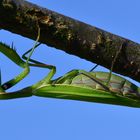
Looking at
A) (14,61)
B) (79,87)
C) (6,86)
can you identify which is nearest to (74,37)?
(14,61)

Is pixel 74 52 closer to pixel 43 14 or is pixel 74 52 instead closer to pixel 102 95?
pixel 43 14

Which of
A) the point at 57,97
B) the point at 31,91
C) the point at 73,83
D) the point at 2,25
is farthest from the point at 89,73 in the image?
the point at 2,25

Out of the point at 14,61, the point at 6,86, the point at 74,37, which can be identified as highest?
the point at 74,37

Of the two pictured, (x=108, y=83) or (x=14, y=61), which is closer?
(x=14, y=61)

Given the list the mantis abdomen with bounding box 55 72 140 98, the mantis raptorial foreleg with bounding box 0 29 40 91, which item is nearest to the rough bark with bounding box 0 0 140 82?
the mantis raptorial foreleg with bounding box 0 29 40 91

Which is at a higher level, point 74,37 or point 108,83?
point 74,37

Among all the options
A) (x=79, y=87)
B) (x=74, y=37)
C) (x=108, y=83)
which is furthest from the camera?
(x=79, y=87)

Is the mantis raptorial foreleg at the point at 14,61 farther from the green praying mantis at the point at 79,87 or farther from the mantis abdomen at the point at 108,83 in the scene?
the mantis abdomen at the point at 108,83

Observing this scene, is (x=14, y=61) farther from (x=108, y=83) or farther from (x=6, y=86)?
(x=108, y=83)

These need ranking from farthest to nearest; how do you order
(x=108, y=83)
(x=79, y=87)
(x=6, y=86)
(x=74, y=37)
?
(x=6, y=86) → (x=79, y=87) → (x=108, y=83) → (x=74, y=37)
